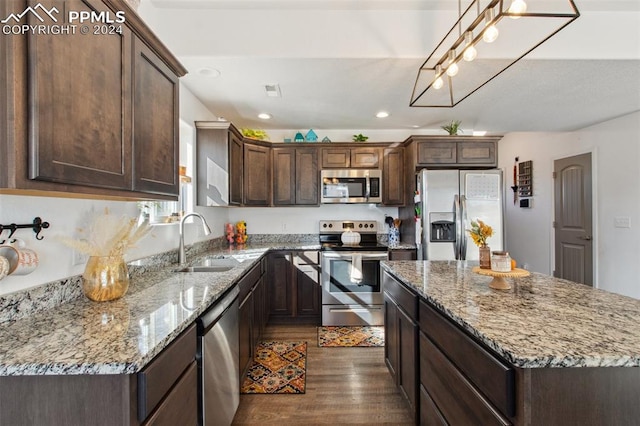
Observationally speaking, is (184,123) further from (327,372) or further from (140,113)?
(327,372)

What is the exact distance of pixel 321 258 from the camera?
3.39 meters

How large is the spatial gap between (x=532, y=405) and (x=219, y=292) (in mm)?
1332

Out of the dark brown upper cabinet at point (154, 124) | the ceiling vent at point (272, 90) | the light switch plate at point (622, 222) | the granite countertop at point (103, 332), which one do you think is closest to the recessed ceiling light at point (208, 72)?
the ceiling vent at point (272, 90)

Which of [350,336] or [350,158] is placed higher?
[350,158]

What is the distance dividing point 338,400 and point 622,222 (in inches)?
166

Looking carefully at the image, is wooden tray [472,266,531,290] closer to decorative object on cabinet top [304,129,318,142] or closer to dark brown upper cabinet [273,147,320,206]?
dark brown upper cabinet [273,147,320,206]

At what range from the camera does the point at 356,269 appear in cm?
333

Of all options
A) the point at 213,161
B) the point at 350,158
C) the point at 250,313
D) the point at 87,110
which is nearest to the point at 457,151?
the point at 350,158

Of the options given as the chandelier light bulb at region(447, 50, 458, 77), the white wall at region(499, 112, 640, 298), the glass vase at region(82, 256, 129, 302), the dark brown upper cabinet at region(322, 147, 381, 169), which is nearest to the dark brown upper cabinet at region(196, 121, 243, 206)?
the dark brown upper cabinet at region(322, 147, 381, 169)

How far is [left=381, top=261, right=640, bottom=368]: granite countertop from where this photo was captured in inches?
31.5

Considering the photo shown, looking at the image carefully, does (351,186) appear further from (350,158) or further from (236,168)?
(236,168)

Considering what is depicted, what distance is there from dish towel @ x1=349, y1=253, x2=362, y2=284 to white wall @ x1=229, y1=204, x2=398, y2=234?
919 mm

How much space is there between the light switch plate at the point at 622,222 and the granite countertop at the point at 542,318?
3.11 metres

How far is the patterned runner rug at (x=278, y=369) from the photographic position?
218cm
